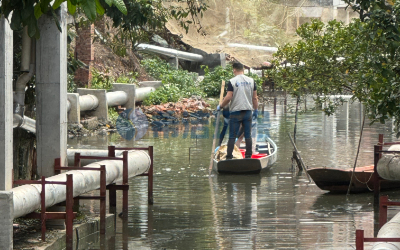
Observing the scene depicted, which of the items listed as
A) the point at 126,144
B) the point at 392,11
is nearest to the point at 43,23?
the point at 392,11

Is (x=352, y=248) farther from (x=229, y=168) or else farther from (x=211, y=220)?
(x=229, y=168)

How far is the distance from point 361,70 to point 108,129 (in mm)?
14138

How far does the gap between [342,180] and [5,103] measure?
623 cm

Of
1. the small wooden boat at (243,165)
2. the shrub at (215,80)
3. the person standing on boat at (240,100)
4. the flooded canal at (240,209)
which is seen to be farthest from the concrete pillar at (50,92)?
the shrub at (215,80)

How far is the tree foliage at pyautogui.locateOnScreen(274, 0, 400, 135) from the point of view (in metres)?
8.21

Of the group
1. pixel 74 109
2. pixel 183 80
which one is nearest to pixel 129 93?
pixel 74 109

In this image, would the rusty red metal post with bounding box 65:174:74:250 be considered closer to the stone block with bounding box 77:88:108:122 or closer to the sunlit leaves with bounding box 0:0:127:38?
the sunlit leaves with bounding box 0:0:127:38

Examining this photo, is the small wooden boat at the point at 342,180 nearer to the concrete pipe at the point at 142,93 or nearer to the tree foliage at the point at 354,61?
the tree foliage at the point at 354,61

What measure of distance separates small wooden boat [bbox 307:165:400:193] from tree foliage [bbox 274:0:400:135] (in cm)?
115

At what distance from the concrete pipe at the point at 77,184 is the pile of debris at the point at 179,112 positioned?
1486cm

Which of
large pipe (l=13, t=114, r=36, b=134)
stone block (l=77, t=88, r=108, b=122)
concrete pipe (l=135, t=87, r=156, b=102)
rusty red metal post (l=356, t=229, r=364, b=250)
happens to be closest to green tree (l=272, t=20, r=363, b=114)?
large pipe (l=13, t=114, r=36, b=134)

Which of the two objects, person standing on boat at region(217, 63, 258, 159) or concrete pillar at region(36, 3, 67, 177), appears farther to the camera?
person standing on boat at region(217, 63, 258, 159)

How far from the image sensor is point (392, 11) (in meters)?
8.41

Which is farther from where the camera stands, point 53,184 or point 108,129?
point 108,129
